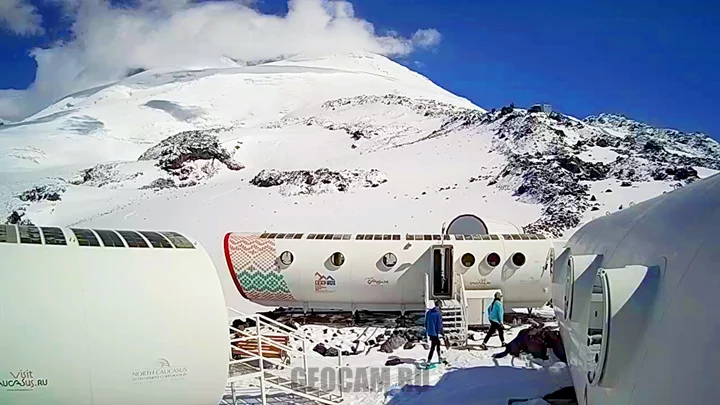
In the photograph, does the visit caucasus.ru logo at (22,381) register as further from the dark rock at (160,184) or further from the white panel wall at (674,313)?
the dark rock at (160,184)

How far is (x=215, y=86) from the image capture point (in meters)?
64.1

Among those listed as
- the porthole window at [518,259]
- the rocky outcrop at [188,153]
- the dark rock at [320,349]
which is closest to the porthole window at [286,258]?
the dark rock at [320,349]

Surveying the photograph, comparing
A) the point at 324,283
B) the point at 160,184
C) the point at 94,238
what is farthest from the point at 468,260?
the point at 160,184

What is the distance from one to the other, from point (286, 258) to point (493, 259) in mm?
4596

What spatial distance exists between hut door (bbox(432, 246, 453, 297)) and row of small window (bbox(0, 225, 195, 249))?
7.44 metres

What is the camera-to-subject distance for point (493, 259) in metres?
12.6

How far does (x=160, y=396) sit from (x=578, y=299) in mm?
3909

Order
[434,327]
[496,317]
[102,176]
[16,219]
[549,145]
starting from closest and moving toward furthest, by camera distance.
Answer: [434,327]
[496,317]
[16,219]
[549,145]
[102,176]

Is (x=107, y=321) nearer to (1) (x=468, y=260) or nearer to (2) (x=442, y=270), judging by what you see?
(2) (x=442, y=270)

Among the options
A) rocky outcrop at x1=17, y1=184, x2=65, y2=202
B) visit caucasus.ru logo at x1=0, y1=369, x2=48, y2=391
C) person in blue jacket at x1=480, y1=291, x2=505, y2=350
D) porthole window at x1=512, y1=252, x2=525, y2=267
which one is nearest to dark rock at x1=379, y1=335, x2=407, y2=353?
person in blue jacket at x1=480, y1=291, x2=505, y2=350

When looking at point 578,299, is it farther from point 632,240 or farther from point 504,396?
point 504,396

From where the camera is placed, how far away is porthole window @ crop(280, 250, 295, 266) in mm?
12789

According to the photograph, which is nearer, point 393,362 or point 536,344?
point 536,344

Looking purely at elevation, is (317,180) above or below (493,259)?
above
